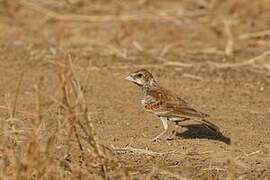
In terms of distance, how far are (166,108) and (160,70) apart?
11.1 feet

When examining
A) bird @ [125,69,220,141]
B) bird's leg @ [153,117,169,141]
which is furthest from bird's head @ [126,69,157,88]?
bird's leg @ [153,117,169,141]

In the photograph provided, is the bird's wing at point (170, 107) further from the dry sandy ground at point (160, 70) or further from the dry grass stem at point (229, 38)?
the dry grass stem at point (229, 38)

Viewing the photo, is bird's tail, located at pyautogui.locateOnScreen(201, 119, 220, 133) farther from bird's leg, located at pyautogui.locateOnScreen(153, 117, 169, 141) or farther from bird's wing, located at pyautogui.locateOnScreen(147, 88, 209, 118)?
bird's leg, located at pyautogui.locateOnScreen(153, 117, 169, 141)

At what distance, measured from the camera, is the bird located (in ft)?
27.4

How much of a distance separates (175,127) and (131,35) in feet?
17.5

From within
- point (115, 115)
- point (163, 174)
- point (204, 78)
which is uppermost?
point (204, 78)

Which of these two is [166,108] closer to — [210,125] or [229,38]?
[210,125]

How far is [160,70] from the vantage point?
11805mm

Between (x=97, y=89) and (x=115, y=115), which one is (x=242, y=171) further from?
(x=97, y=89)

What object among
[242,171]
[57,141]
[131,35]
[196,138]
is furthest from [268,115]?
[131,35]

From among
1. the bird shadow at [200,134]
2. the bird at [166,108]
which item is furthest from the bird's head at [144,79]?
the bird shadow at [200,134]

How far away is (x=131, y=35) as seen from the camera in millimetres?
13992

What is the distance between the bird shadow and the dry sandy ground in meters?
0.01

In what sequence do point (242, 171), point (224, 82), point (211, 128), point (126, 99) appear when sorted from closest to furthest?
point (242, 171) → point (211, 128) → point (126, 99) → point (224, 82)
